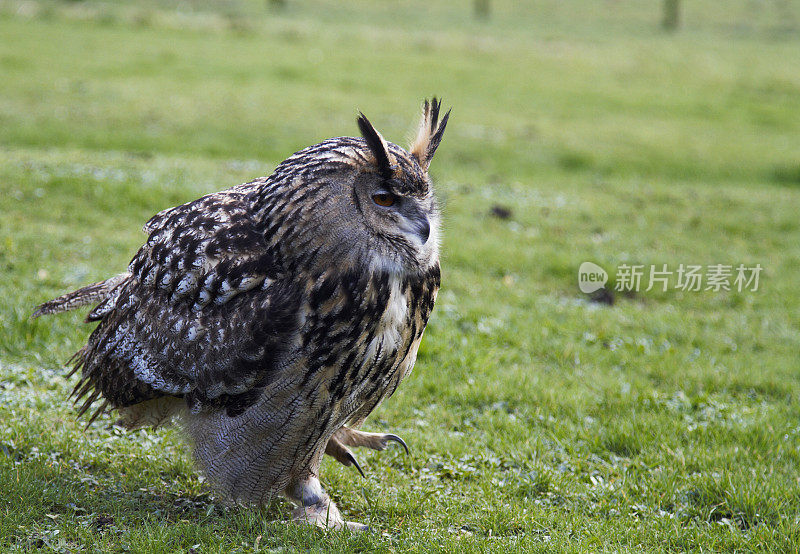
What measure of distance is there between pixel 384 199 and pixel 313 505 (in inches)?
67.2

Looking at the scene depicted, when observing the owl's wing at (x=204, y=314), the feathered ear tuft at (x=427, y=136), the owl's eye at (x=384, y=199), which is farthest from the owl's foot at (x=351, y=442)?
the feathered ear tuft at (x=427, y=136)

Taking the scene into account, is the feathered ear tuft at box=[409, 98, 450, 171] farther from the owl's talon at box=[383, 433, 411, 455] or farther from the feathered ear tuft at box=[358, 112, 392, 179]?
the owl's talon at box=[383, 433, 411, 455]

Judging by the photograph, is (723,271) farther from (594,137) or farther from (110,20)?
(110,20)

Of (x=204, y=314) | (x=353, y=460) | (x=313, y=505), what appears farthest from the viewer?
(x=353, y=460)

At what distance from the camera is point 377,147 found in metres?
3.38

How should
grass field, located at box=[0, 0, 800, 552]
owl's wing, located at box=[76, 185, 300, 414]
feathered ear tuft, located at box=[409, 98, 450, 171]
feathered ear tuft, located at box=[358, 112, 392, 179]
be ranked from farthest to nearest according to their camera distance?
grass field, located at box=[0, 0, 800, 552]
feathered ear tuft, located at box=[409, 98, 450, 171]
owl's wing, located at box=[76, 185, 300, 414]
feathered ear tuft, located at box=[358, 112, 392, 179]

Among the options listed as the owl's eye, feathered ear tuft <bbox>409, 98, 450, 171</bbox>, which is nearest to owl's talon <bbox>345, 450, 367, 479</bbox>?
the owl's eye

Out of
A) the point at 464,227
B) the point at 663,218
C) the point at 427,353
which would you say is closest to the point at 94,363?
the point at 427,353

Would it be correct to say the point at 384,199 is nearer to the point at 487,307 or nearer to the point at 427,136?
the point at 427,136

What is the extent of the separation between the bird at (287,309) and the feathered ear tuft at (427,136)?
0.03 ft

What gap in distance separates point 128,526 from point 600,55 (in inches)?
998

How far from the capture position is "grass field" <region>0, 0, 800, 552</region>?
4035 mm

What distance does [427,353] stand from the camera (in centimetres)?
589

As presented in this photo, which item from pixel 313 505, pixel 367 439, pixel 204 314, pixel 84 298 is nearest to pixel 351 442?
pixel 367 439
